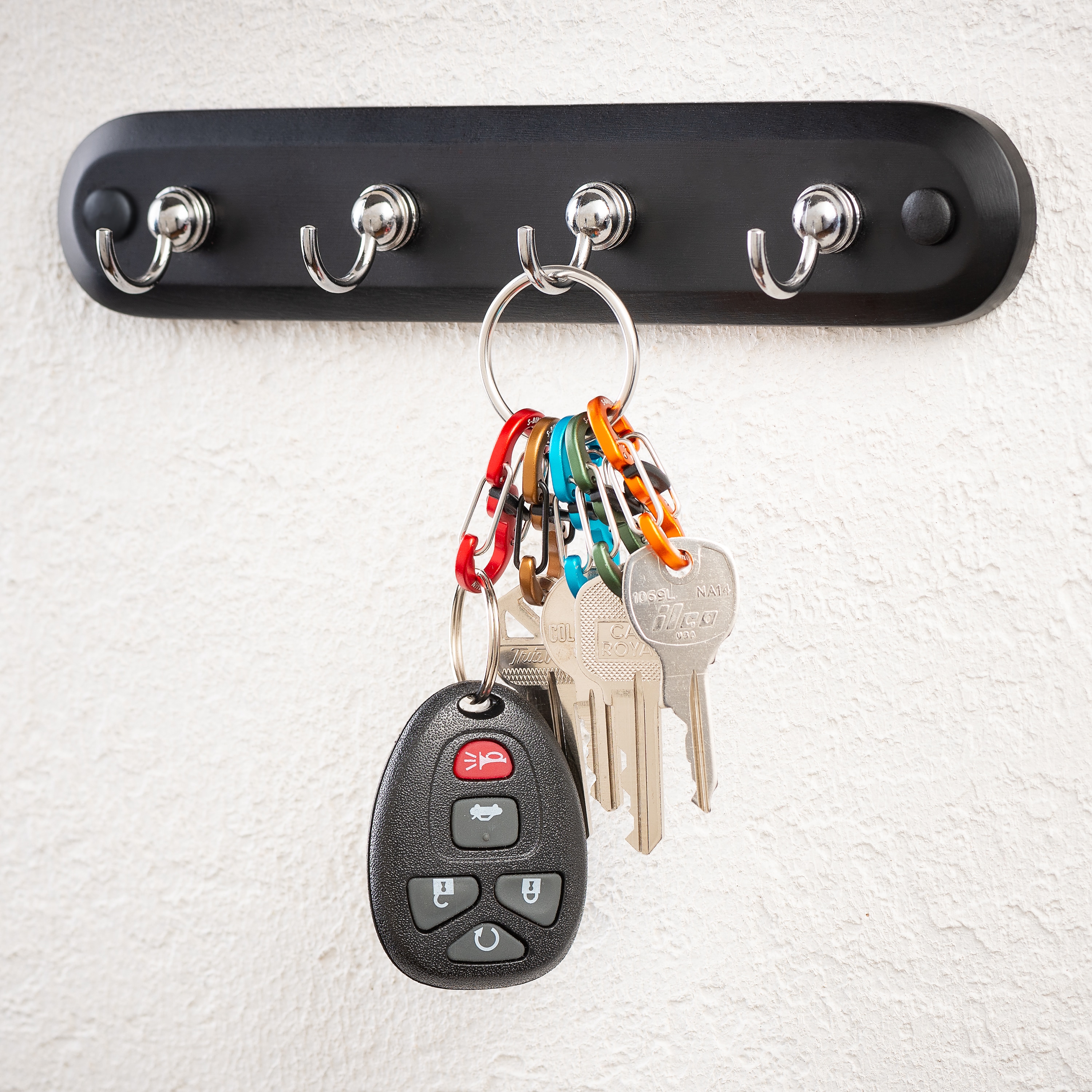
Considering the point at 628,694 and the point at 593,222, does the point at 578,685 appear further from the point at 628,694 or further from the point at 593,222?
the point at 593,222

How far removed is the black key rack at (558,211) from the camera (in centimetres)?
39

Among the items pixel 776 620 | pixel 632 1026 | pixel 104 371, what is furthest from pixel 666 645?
pixel 104 371

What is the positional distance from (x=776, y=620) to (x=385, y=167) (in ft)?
0.88

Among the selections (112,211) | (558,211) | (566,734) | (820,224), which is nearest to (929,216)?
(820,224)

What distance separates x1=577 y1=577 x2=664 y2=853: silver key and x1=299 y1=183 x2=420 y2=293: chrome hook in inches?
6.4

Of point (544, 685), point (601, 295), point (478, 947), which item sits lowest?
point (478, 947)

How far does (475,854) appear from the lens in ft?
1.28

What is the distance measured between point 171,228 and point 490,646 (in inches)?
9.6

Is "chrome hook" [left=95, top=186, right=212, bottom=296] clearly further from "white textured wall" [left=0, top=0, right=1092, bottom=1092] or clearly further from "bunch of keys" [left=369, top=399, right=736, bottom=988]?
"bunch of keys" [left=369, top=399, right=736, bottom=988]

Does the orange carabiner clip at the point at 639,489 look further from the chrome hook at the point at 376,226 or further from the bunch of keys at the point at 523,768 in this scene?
the chrome hook at the point at 376,226

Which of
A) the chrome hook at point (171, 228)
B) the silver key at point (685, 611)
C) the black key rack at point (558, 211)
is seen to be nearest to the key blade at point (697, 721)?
the silver key at point (685, 611)

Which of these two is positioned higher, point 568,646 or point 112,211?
point 112,211

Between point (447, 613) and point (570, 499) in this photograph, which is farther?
point (447, 613)

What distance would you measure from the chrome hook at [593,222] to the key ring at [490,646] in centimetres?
12
